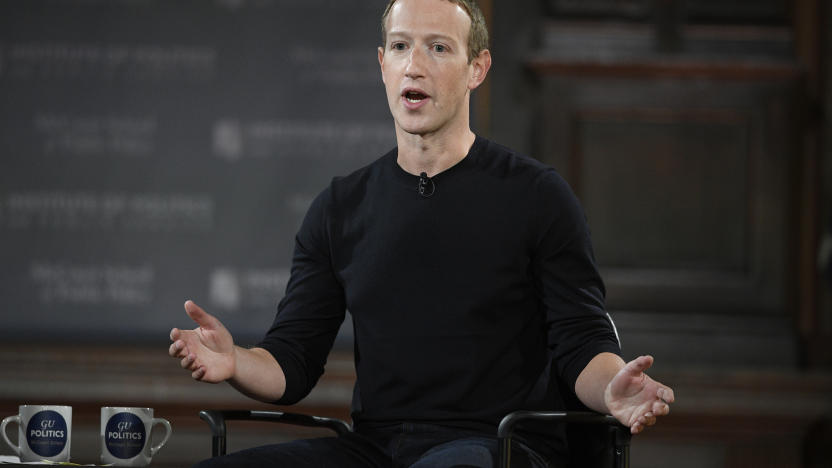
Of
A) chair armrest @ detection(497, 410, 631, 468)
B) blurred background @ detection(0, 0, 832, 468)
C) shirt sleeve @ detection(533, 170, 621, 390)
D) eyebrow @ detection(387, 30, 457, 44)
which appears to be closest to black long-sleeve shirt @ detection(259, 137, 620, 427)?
shirt sleeve @ detection(533, 170, 621, 390)

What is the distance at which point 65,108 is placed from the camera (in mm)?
3934

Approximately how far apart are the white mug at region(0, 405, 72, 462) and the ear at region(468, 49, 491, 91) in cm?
93

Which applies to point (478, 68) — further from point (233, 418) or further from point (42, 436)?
point (42, 436)

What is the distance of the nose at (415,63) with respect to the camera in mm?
1897

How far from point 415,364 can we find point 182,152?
7.38 feet

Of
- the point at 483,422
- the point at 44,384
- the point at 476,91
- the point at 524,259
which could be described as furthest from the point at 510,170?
the point at 44,384

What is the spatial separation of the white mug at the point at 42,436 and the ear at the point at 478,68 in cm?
93

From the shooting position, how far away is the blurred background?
3.89 m

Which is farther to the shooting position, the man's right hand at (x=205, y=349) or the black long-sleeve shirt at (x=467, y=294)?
the black long-sleeve shirt at (x=467, y=294)

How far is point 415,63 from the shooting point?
1.90m

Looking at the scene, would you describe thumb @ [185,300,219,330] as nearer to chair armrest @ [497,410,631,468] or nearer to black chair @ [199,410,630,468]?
black chair @ [199,410,630,468]

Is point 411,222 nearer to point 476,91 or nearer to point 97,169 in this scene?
point 476,91

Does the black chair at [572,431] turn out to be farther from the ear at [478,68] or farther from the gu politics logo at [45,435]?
the ear at [478,68]

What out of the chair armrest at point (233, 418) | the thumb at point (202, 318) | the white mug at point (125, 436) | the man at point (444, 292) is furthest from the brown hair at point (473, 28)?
the white mug at point (125, 436)
